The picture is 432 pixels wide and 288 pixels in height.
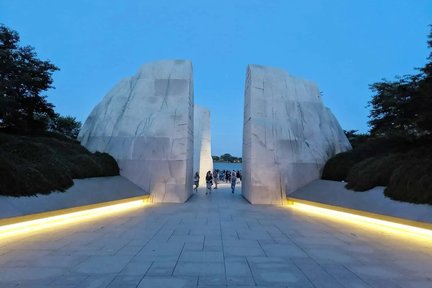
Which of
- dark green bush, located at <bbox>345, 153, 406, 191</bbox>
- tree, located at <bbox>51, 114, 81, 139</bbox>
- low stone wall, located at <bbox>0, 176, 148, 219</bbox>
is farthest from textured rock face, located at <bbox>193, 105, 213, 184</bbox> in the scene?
dark green bush, located at <bbox>345, 153, 406, 191</bbox>

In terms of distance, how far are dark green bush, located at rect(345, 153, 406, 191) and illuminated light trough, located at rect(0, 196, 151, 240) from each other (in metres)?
9.62

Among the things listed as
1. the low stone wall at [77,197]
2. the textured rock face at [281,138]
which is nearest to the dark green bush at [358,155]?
the textured rock face at [281,138]

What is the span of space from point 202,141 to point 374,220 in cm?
2434

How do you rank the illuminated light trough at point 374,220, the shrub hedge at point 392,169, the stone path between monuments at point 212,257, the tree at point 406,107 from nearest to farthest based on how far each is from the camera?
the stone path between monuments at point 212,257
the illuminated light trough at point 374,220
the shrub hedge at point 392,169
the tree at point 406,107

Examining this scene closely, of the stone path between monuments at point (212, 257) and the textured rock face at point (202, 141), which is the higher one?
the textured rock face at point (202, 141)

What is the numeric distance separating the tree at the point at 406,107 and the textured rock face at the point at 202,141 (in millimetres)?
16716

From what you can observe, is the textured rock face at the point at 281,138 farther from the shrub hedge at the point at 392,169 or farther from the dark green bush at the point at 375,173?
the dark green bush at the point at 375,173

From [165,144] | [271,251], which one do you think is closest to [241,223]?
[271,251]

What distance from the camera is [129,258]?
637 centimetres

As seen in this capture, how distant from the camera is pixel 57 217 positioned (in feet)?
34.3

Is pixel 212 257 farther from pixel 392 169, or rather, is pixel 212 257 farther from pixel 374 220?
pixel 392 169

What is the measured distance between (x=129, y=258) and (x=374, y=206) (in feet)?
26.8

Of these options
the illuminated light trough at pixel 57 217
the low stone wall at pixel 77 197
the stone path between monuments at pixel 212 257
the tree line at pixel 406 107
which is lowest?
the stone path between monuments at pixel 212 257

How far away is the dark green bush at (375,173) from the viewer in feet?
40.1
